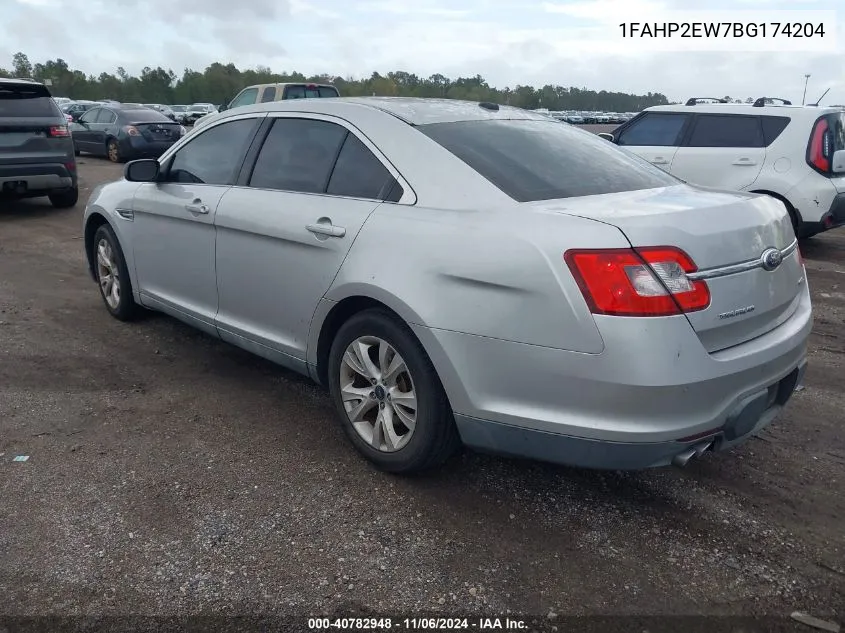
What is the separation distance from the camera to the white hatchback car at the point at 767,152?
7891mm

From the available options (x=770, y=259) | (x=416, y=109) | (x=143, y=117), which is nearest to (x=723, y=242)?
(x=770, y=259)

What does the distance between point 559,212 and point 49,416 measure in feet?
9.56

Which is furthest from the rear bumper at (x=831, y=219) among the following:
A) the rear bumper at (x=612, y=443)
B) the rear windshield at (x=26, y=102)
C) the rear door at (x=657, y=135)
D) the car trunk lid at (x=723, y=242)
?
the rear windshield at (x=26, y=102)

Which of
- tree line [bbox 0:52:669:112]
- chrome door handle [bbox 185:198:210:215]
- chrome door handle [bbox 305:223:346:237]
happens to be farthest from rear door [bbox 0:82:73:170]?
tree line [bbox 0:52:669:112]

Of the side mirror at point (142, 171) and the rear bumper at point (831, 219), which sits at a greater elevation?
the side mirror at point (142, 171)

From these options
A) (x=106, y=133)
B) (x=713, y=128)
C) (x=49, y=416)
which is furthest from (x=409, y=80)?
(x=49, y=416)

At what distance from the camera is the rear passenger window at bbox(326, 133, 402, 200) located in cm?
327

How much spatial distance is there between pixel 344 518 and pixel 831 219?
709cm

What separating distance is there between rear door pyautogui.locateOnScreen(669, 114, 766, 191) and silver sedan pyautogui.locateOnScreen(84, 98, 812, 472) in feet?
17.1

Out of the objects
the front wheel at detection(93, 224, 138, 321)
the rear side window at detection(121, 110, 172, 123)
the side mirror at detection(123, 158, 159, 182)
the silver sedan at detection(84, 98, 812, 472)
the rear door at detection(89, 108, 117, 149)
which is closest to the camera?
the silver sedan at detection(84, 98, 812, 472)

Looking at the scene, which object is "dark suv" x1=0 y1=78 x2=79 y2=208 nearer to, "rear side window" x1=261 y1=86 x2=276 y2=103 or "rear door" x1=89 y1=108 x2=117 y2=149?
"rear side window" x1=261 y1=86 x2=276 y2=103

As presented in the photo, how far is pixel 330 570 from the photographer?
2.66 meters

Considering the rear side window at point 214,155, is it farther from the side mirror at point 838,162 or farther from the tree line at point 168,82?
the tree line at point 168,82

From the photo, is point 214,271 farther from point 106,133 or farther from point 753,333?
point 106,133
